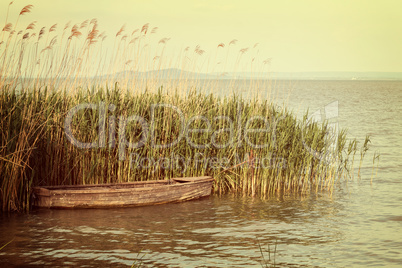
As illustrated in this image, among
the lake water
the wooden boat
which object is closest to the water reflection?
the lake water

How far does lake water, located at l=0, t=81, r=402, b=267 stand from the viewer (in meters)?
9.52

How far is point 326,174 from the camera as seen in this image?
15.6 meters

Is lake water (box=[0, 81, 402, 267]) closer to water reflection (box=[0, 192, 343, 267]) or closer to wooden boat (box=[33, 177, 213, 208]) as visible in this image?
water reflection (box=[0, 192, 343, 267])

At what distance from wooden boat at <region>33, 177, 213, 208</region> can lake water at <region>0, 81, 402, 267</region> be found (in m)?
→ 0.21

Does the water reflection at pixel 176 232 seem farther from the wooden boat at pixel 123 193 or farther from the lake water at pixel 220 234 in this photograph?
the wooden boat at pixel 123 193

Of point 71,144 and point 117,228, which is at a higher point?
point 71,144

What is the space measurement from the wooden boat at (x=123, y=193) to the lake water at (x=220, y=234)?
215 mm

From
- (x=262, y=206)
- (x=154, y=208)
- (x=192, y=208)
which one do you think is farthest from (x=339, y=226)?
(x=154, y=208)

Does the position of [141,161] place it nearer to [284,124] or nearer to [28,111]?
[28,111]

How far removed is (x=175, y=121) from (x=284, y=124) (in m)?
3.17

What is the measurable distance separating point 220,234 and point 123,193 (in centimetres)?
Answer: 296

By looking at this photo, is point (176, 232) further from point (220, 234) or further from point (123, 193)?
point (123, 193)

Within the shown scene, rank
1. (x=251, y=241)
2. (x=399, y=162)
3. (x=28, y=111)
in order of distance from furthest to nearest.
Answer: (x=399, y=162) → (x=28, y=111) → (x=251, y=241)

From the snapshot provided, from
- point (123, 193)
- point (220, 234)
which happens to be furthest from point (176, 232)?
point (123, 193)
